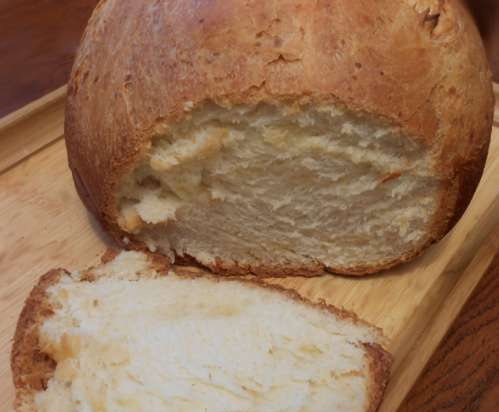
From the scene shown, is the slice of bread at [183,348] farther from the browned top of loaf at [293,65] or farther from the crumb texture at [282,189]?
the browned top of loaf at [293,65]

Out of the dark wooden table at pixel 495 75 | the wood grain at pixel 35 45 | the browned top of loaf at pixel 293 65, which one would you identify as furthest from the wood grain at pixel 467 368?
the wood grain at pixel 35 45

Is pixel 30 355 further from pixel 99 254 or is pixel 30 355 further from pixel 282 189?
pixel 282 189

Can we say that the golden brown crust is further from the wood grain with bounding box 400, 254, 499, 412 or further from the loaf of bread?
the wood grain with bounding box 400, 254, 499, 412

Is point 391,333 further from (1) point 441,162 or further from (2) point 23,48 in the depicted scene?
(2) point 23,48

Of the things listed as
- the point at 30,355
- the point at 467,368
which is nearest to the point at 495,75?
the point at 467,368

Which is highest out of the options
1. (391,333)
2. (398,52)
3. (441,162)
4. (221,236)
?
(398,52)

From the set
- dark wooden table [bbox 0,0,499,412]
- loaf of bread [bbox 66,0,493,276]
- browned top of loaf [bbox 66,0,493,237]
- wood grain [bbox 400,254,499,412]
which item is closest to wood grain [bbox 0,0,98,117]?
dark wooden table [bbox 0,0,499,412]

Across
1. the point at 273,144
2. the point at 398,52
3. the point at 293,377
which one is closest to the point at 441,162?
the point at 398,52
